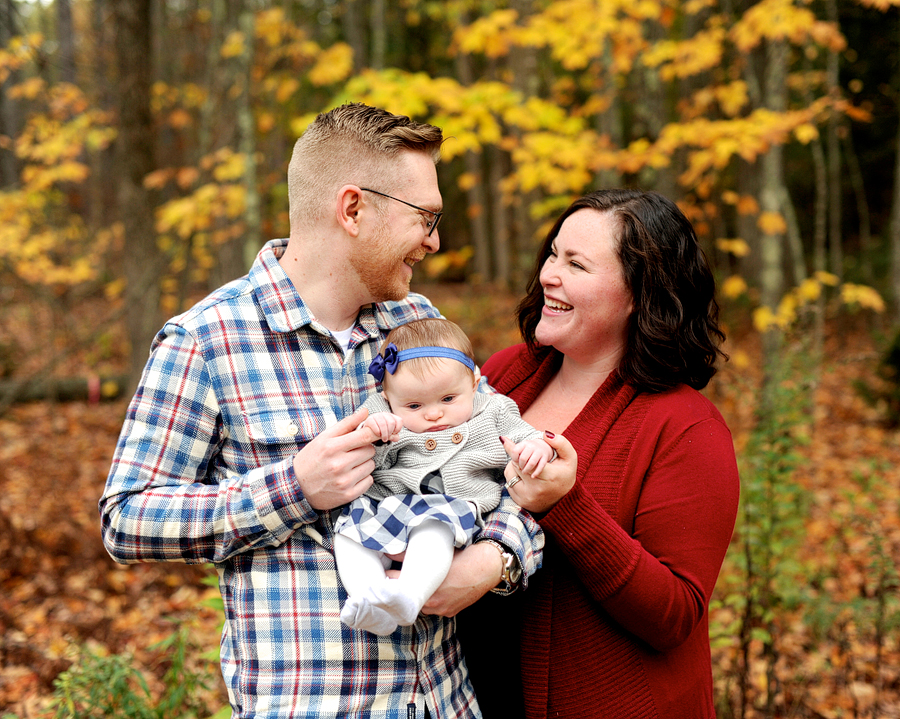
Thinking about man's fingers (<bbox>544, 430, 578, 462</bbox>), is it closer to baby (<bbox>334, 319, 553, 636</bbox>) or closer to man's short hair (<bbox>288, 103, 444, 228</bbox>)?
baby (<bbox>334, 319, 553, 636</bbox>)

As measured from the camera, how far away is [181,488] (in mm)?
1749

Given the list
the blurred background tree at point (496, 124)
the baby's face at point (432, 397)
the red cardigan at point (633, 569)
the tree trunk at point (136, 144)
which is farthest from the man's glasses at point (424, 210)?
the tree trunk at point (136, 144)

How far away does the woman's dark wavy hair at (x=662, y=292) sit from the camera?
2.13m

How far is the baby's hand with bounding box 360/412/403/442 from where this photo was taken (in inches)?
67.3

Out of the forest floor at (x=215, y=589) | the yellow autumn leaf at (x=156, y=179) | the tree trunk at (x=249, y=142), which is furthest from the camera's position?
the yellow autumn leaf at (x=156, y=179)

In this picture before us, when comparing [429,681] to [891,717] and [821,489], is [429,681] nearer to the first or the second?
[891,717]

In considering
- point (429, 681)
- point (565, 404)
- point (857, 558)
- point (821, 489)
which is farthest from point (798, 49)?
point (429, 681)

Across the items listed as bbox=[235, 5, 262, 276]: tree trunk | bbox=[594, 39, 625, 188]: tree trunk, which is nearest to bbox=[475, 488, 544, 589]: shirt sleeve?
bbox=[235, 5, 262, 276]: tree trunk

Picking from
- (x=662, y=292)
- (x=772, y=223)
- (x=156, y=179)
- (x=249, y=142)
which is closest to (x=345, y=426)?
(x=662, y=292)

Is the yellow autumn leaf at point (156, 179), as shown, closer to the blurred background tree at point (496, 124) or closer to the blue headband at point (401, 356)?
the blurred background tree at point (496, 124)

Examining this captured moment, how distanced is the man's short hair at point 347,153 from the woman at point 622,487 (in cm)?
61

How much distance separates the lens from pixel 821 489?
258 inches

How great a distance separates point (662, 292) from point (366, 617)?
1288mm

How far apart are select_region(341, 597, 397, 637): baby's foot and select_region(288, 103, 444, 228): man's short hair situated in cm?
109
